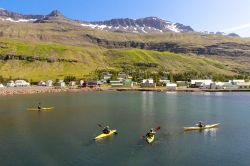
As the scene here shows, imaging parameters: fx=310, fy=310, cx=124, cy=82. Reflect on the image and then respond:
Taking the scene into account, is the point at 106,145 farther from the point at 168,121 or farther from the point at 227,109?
the point at 227,109

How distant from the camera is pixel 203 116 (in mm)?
118312

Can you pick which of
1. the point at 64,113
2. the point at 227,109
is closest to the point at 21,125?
the point at 64,113

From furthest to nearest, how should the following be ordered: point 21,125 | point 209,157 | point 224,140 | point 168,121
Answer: point 168,121 → point 21,125 → point 224,140 → point 209,157

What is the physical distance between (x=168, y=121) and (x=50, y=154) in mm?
48987

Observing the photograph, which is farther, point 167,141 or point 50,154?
point 167,141

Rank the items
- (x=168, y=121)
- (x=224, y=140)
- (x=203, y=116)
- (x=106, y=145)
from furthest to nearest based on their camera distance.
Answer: (x=203, y=116) < (x=168, y=121) < (x=224, y=140) < (x=106, y=145)

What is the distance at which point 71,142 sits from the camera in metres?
77.8

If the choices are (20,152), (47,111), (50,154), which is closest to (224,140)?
(50,154)

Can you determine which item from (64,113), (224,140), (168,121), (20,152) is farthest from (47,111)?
(224,140)

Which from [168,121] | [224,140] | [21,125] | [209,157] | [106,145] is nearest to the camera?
[209,157]

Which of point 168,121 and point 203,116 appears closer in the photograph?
point 168,121

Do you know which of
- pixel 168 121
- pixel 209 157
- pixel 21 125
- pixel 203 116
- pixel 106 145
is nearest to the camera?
pixel 209 157

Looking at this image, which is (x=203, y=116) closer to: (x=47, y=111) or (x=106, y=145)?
(x=106, y=145)

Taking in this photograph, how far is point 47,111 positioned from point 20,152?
62.8 metres
